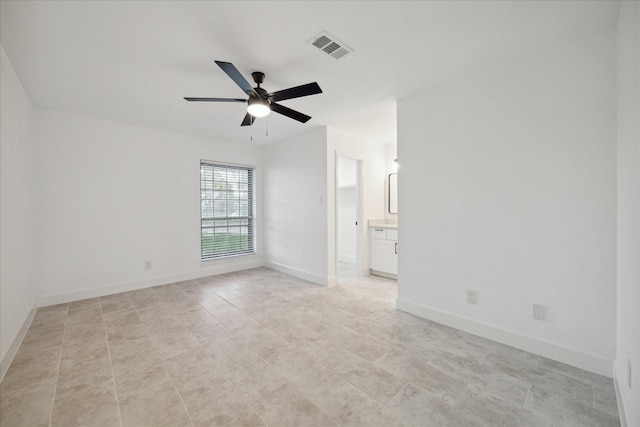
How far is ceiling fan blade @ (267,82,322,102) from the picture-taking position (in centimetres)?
220

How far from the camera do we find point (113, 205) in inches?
156

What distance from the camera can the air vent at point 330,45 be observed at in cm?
203

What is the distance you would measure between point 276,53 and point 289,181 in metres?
2.85

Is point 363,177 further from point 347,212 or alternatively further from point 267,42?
point 267,42

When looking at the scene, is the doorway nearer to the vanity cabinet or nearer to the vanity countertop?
the vanity countertop

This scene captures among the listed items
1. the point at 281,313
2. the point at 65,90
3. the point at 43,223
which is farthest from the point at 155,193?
the point at 281,313

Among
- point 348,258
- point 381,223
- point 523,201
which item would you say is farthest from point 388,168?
point 523,201

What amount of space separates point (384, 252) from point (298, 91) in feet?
10.8

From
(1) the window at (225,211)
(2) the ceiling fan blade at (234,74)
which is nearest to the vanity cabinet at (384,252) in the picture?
(1) the window at (225,211)

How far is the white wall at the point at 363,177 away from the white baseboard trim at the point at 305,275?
0.22 m

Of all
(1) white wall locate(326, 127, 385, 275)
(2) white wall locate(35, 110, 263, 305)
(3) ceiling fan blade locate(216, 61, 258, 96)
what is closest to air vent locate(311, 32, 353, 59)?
(3) ceiling fan blade locate(216, 61, 258, 96)

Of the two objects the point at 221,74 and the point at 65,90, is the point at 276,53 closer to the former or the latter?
the point at 221,74

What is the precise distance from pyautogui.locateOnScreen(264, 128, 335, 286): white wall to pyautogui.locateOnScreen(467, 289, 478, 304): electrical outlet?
Result: 207 cm

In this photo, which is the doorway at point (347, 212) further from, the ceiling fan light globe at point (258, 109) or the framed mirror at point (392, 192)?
the ceiling fan light globe at point (258, 109)
